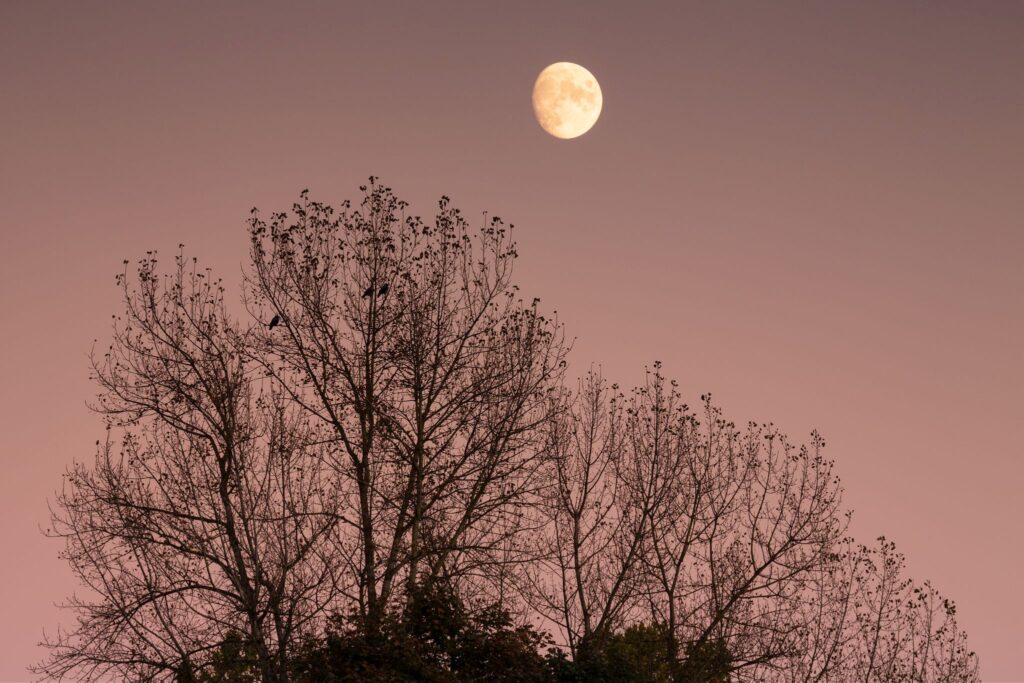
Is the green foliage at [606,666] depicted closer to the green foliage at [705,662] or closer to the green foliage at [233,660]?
the green foliage at [705,662]

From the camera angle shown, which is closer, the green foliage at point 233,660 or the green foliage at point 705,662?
the green foliage at point 233,660

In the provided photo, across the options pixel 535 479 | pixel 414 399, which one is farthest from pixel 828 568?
pixel 414 399

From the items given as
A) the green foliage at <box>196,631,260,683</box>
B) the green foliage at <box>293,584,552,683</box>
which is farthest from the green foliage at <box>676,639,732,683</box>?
the green foliage at <box>196,631,260,683</box>

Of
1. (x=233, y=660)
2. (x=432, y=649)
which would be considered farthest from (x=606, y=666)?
(x=233, y=660)

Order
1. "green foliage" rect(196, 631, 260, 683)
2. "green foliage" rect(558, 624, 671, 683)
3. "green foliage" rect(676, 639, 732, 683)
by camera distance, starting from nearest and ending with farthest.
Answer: "green foliage" rect(196, 631, 260, 683) → "green foliage" rect(558, 624, 671, 683) → "green foliage" rect(676, 639, 732, 683)

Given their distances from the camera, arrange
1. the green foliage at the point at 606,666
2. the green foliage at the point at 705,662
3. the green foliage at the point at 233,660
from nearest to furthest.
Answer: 1. the green foliage at the point at 233,660
2. the green foliage at the point at 606,666
3. the green foliage at the point at 705,662

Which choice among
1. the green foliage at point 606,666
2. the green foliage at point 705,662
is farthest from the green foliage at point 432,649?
the green foliage at point 705,662

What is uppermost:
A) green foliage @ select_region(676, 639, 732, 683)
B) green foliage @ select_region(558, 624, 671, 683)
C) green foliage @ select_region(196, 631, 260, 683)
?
green foliage @ select_region(676, 639, 732, 683)

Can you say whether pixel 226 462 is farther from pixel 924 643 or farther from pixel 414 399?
pixel 924 643

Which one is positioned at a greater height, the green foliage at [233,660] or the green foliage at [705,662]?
the green foliage at [705,662]

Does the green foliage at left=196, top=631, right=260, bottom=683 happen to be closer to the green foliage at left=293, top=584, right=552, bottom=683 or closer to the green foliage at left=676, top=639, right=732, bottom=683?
the green foliage at left=293, top=584, right=552, bottom=683

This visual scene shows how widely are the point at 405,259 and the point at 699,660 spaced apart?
13.7 meters

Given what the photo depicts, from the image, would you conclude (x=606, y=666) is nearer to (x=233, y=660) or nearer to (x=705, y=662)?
(x=705, y=662)

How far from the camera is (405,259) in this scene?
2566cm
